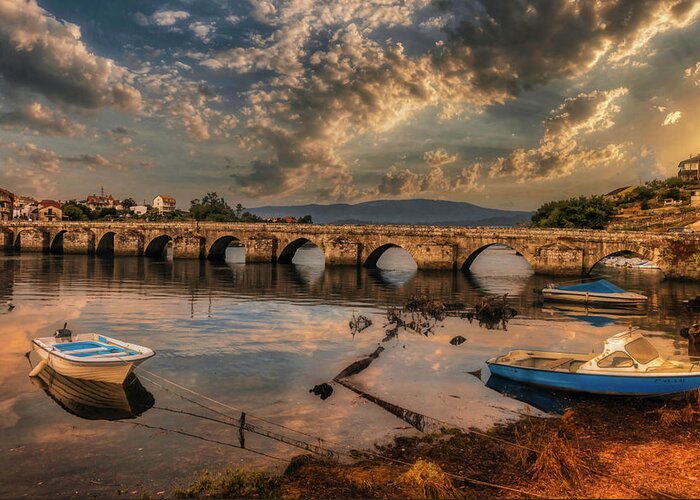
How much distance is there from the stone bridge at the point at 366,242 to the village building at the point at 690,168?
9573 cm

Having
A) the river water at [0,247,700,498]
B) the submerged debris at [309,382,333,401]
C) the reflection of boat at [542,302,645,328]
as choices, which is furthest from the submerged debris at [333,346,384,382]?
the reflection of boat at [542,302,645,328]

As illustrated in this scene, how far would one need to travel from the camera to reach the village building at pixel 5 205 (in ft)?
480

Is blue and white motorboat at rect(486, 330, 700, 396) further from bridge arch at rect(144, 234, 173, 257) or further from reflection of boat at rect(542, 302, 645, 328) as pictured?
bridge arch at rect(144, 234, 173, 257)

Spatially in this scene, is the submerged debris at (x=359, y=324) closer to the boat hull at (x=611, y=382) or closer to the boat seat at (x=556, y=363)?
the boat seat at (x=556, y=363)

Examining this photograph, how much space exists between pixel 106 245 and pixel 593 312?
95599 mm

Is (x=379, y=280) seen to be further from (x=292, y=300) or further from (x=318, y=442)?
(x=318, y=442)

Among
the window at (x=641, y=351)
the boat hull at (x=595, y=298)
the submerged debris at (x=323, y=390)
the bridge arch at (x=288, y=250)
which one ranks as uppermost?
the bridge arch at (x=288, y=250)

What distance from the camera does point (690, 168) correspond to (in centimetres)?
14100

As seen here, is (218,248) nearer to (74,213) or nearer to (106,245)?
(106,245)

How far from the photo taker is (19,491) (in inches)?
436

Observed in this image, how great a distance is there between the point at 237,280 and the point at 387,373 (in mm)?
41089

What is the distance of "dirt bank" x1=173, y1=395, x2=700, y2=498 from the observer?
10414mm

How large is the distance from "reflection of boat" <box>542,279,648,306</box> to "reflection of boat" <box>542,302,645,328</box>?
71 centimetres

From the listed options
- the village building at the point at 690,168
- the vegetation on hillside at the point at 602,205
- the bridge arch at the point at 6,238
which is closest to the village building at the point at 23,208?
the bridge arch at the point at 6,238
